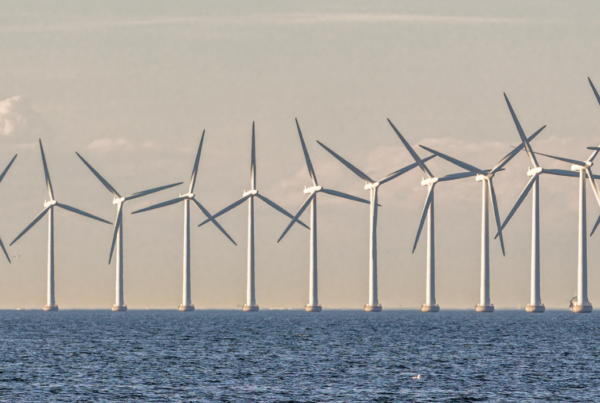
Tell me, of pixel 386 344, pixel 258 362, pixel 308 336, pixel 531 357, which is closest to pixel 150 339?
pixel 308 336

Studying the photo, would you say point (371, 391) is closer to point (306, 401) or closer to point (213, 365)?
point (306, 401)

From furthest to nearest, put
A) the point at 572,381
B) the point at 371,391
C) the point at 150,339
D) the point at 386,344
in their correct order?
the point at 150,339, the point at 386,344, the point at 572,381, the point at 371,391

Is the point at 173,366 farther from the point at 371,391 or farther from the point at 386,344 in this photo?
the point at 386,344

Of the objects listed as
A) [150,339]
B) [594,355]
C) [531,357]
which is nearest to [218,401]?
[531,357]

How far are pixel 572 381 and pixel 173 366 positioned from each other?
34.2 m

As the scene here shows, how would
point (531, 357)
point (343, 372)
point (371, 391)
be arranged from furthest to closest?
point (531, 357) < point (343, 372) < point (371, 391)

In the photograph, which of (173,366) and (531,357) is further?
(531,357)

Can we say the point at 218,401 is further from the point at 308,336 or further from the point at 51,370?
the point at 308,336

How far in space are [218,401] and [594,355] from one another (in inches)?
2040

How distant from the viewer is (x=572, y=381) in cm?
8150

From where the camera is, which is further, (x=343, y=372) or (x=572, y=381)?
(x=343, y=372)

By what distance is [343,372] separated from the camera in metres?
88.6

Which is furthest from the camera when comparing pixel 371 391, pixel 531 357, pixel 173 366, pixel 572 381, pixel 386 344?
pixel 386 344

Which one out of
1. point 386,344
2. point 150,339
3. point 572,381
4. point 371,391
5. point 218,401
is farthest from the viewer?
point 150,339
